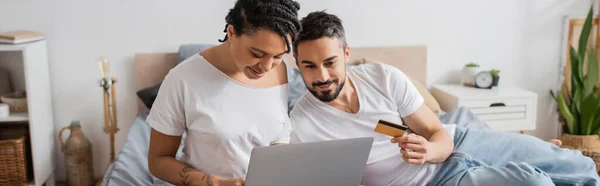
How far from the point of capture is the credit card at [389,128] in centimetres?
137

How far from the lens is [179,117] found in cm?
140

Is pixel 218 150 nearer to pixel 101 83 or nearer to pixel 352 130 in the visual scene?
pixel 352 130

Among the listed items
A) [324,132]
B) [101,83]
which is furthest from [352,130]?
[101,83]

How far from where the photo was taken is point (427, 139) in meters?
1.75

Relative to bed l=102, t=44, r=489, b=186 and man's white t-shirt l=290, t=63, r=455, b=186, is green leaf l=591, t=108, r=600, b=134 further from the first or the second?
man's white t-shirt l=290, t=63, r=455, b=186

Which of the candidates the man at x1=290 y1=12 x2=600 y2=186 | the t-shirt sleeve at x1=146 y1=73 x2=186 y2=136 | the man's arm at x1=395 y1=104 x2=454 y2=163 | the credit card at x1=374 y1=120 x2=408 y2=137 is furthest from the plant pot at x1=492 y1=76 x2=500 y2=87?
the t-shirt sleeve at x1=146 y1=73 x2=186 y2=136

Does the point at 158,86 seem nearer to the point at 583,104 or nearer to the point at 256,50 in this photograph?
the point at 256,50

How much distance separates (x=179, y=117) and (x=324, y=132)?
473 mm

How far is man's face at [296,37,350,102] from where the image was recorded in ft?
5.07

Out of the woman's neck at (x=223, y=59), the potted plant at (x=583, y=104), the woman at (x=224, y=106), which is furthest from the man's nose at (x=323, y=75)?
the potted plant at (x=583, y=104)

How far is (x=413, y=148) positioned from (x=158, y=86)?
154 centimetres

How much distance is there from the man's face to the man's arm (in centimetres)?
28

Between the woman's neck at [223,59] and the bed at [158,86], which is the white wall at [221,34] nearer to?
the bed at [158,86]

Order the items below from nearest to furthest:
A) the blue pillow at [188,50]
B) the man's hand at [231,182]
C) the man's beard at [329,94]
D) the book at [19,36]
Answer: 1. the man's hand at [231,182]
2. the man's beard at [329,94]
3. the book at [19,36]
4. the blue pillow at [188,50]
